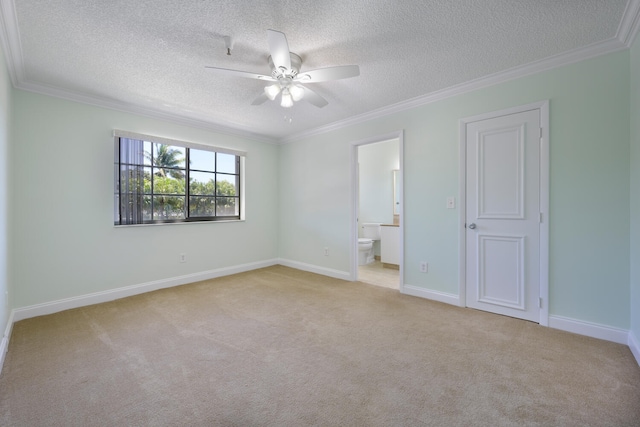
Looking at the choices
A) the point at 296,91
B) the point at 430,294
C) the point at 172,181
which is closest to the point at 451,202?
the point at 430,294

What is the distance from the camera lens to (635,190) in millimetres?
2105

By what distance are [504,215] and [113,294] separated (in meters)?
4.59

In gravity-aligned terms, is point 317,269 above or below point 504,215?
below

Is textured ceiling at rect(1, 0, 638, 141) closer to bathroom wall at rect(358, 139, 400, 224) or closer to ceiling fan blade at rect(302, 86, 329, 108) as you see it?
ceiling fan blade at rect(302, 86, 329, 108)

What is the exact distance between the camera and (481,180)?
2961 mm

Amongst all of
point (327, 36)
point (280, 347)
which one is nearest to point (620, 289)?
point (280, 347)

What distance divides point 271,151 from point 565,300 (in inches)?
183

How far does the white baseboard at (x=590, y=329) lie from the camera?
88.8 inches

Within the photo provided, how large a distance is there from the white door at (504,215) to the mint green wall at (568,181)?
135 millimetres

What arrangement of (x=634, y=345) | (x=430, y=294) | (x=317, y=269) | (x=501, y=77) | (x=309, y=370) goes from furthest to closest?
(x=317, y=269), (x=430, y=294), (x=501, y=77), (x=634, y=345), (x=309, y=370)

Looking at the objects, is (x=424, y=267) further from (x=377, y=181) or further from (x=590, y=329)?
(x=377, y=181)

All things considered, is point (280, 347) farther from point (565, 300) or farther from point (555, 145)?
point (555, 145)

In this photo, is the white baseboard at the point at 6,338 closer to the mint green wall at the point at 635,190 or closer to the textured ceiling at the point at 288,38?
the textured ceiling at the point at 288,38

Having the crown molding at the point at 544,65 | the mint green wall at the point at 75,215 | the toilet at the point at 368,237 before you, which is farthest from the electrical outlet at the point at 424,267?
the mint green wall at the point at 75,215
